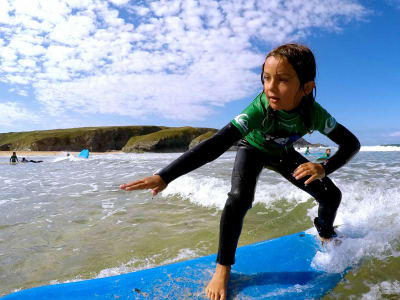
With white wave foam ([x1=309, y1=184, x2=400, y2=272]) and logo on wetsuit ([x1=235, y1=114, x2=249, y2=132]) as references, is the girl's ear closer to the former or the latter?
logo on wetsuit ([x1=235, y1=114, x2=249, y2=132])

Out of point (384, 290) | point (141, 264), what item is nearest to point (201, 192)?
point (141, 264)

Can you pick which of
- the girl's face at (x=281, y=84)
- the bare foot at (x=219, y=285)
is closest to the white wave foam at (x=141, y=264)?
the bare foot at (x=219, y=285)

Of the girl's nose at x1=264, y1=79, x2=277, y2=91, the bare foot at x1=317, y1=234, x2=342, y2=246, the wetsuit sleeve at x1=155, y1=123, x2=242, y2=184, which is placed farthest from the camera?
the bare foot at x1=317, y1=234, x2=342, y2=246

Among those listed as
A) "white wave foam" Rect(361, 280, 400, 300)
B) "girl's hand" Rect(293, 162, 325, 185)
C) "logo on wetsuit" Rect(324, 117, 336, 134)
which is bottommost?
"white wave foam" Rect(361, 280, 400, 300)

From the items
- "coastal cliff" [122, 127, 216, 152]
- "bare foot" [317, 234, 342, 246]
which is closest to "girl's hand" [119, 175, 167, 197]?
"bare foot" [317, 234, 342, 246]

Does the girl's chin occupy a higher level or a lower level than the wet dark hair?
lower

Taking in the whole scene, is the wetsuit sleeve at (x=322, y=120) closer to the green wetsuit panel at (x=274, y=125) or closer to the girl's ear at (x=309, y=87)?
the green wetsuit panel at (x=274, y=125)

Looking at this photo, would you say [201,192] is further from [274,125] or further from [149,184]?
[149,184]

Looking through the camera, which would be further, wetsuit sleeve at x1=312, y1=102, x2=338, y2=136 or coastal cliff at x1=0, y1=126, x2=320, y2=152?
coastal cliff at x1=0, y1=126, x2=320, y2=152

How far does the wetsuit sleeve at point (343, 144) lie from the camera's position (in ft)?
7.61

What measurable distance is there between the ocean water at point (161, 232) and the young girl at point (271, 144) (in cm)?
70

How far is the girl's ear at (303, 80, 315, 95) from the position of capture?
2.18 m

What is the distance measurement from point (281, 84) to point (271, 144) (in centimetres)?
58

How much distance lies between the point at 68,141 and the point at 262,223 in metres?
77.7
